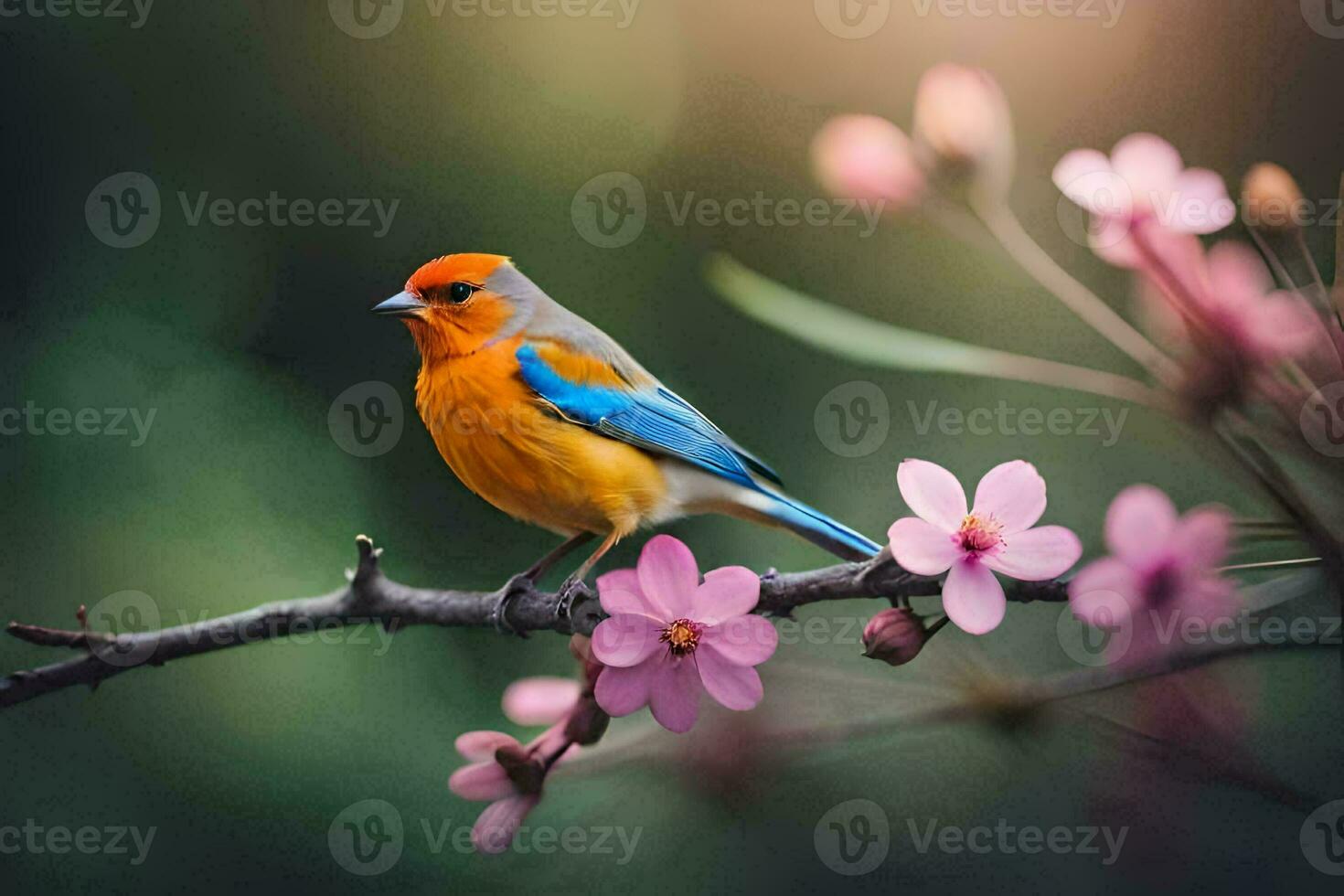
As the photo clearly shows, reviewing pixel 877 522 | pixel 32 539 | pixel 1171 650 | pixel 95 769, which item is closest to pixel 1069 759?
pixel 877 522

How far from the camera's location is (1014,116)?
1364 mm

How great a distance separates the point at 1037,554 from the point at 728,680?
13cm

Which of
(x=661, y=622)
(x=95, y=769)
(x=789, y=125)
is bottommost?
(x=95, y=769)

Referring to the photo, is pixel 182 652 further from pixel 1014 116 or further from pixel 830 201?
pixel 1014 116

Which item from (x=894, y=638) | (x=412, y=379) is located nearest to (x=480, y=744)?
(x=894, y=638)

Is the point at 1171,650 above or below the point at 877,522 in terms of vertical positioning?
below

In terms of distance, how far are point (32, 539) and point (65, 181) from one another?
42 cm

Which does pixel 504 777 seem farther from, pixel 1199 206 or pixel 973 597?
pixel 1199 206

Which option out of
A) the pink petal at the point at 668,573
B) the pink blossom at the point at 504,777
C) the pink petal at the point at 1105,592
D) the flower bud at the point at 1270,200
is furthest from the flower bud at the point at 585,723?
the flower bud at the point at 1270,200

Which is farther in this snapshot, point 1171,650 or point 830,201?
point 830,201

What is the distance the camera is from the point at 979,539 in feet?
1.44

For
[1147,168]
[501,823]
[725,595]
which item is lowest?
[501,823]

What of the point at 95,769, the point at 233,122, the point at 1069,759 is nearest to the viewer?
the point at 1069,759

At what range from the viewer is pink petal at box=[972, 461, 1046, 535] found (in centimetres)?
44
